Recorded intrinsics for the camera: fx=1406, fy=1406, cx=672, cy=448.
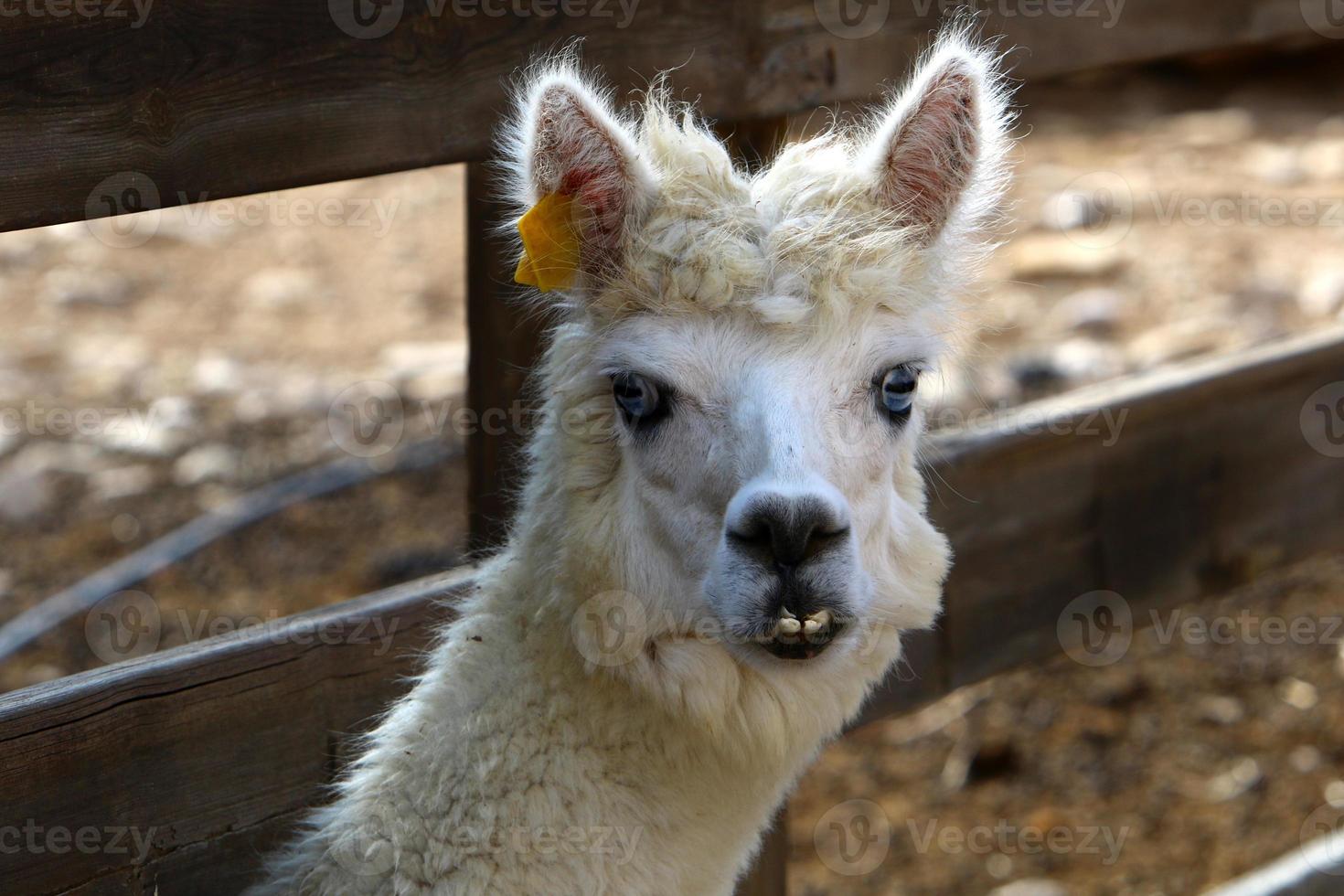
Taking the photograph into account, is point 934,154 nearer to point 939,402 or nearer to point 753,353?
point 753,353

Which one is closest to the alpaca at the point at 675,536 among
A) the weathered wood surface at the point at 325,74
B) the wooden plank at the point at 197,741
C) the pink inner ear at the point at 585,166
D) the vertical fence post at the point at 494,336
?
the pink inner ear at the point at 585,166

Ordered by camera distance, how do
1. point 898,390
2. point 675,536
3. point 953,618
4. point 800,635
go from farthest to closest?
1. point 953,618
2. point 898,390
3. point 675,536
4. point 800,635

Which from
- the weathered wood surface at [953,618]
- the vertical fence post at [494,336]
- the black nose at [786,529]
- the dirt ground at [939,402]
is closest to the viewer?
the black nose at [786,529]

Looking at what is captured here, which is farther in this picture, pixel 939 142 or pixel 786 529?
pixel 939 142

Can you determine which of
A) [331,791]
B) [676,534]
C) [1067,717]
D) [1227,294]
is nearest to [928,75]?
[676,534]

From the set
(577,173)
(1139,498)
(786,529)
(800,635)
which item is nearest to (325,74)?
(577,173)

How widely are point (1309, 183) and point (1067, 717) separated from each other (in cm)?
656

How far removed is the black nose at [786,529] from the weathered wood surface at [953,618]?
106cm

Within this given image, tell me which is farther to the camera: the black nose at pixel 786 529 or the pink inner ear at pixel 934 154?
the pink inner ear at pixel 934 154

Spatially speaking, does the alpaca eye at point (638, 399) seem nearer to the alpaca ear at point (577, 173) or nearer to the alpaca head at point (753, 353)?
the alpaca head at point (753, 353)

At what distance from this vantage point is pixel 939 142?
2809 millimetres

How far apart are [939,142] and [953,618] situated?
1.64 meters

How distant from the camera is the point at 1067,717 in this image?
19.6 ft

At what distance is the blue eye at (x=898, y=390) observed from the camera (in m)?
2.74
